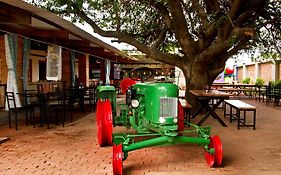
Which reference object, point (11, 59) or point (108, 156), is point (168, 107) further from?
point (11, 59)

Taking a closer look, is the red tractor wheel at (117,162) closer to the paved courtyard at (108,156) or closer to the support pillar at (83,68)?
the paved courtyard at (108,156)

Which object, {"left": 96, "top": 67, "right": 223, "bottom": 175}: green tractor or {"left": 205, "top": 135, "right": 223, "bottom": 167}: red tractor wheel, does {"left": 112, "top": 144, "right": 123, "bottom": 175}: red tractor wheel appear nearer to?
{"left": 96, "top": 67, "right": 223, "bottom": 175}: green tractor

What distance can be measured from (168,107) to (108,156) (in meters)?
1.37

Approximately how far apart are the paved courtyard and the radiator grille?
74cm

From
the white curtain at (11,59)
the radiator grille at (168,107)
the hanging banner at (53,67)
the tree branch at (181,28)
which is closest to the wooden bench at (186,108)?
the tree branch at (181,28)

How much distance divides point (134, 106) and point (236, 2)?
4723 millimetres

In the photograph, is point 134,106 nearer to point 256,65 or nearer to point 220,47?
point 220,47

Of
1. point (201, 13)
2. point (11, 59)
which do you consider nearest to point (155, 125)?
point (201, 13)

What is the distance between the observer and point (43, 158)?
443 centimetres

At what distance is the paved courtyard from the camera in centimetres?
393

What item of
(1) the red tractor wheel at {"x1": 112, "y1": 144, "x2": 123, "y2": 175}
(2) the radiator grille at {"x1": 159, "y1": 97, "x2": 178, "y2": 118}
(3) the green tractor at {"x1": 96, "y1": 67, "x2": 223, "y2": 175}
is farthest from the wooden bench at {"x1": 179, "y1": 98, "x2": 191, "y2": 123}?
(1) the red tractor wheel at {"x1": 112, "y1": 144, "x2": 123, "y2": 175}

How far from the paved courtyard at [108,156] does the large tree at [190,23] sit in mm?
2792

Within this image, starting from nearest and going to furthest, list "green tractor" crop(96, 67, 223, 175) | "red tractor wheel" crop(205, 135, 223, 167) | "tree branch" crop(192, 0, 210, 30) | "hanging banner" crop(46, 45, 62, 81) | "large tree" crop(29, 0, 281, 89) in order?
"green tractor" crop(96, 67, 223, 175)
"red tractor wheel" crop(205, 135, 223, 167)
"tree branch" crop(192, 0, 210, 30)
"large tree" crop(29, 0, 281, 89)
"hanging banner" crop(46, 45, 62, 81)

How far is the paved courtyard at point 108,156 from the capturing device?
3.93 m
